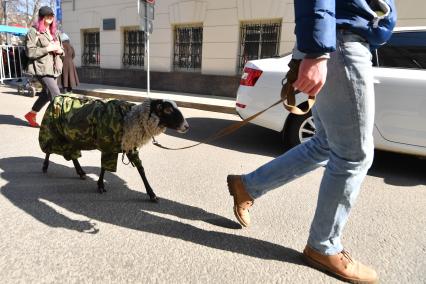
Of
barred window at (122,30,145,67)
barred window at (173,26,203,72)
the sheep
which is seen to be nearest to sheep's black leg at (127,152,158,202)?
the sheep

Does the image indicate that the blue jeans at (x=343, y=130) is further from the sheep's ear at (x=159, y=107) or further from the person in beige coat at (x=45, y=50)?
the person in beige coat at (x=45, y=50)

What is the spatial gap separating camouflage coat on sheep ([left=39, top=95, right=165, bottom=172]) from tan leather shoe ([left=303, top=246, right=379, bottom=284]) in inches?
63.8

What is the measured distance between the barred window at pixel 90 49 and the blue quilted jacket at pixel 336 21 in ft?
47.6

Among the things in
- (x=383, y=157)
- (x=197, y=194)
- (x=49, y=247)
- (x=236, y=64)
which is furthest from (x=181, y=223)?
(x=236, y=64)

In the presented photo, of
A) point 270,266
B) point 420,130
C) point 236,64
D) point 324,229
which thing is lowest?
point 270,266

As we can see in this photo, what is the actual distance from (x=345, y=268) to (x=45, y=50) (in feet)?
17.1

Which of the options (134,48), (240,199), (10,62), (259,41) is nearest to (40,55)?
(240,199)

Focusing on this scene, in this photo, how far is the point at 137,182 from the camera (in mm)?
3598

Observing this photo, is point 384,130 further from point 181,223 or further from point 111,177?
point 111,177

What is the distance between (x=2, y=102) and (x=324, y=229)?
29.2ft

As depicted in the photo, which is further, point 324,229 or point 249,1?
point 249,1

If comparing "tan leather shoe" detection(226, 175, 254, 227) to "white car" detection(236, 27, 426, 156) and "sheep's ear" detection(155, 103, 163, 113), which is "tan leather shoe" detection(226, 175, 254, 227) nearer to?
"sheep's ear" detection(155, 103, 163, 113)

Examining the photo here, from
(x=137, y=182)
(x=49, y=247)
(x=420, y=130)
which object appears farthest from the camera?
(x=420, y=130)

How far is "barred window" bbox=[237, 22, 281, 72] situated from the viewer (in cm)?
1041
